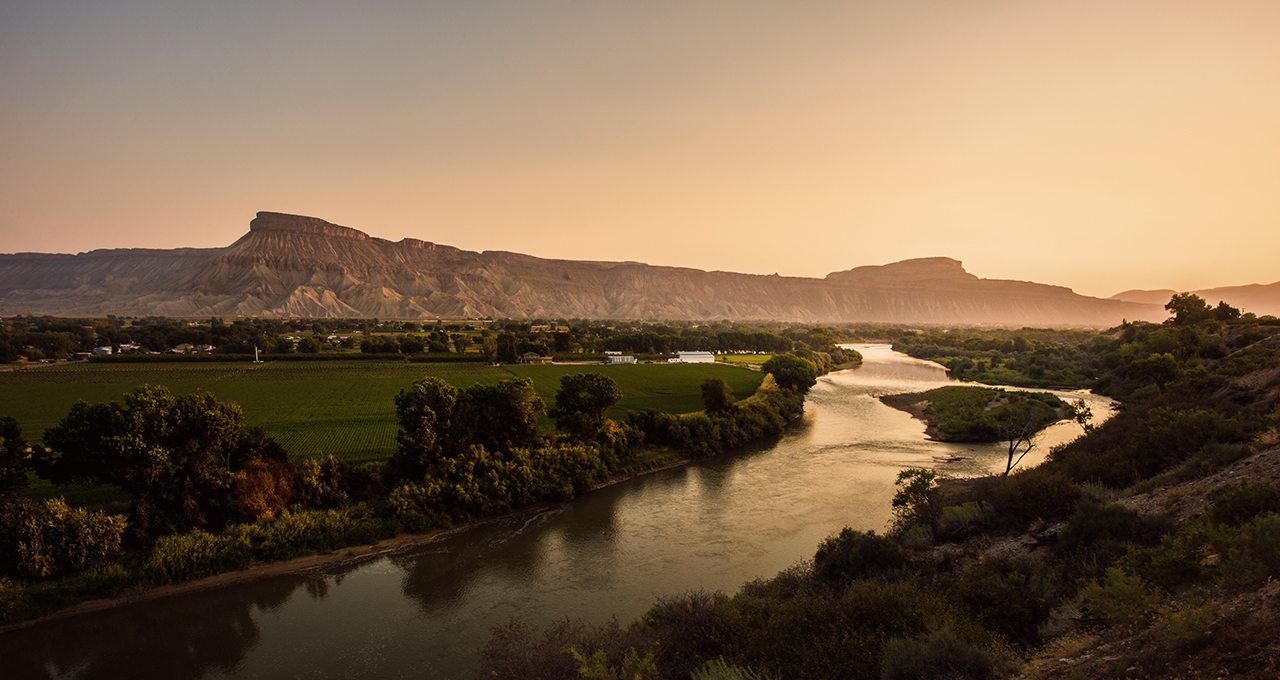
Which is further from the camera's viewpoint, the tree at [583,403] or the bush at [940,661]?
the tree at [583,403]

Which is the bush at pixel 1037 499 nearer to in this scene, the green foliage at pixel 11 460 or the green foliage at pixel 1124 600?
the green foliage at pixel 1124 600

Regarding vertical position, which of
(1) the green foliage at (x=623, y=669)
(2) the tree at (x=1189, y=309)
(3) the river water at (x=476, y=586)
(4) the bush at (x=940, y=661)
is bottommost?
(3) the river water at (x=476, y=586)

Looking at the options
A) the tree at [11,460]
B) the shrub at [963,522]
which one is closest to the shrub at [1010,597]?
the shrub at [963,522]

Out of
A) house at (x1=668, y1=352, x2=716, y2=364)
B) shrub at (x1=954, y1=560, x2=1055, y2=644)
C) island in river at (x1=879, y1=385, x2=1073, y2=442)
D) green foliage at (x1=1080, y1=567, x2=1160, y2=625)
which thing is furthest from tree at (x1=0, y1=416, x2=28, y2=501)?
house at (x1=668, y1=352, x2=716, y2=364)

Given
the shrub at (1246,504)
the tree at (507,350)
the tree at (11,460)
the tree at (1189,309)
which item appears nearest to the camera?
the shrub at (1246,504)

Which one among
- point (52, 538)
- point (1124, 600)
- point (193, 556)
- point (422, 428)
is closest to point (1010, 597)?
point (1124, 600)

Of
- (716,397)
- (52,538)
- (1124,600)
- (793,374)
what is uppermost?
(1124,600)

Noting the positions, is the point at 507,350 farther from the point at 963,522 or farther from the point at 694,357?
the point at 963,522
